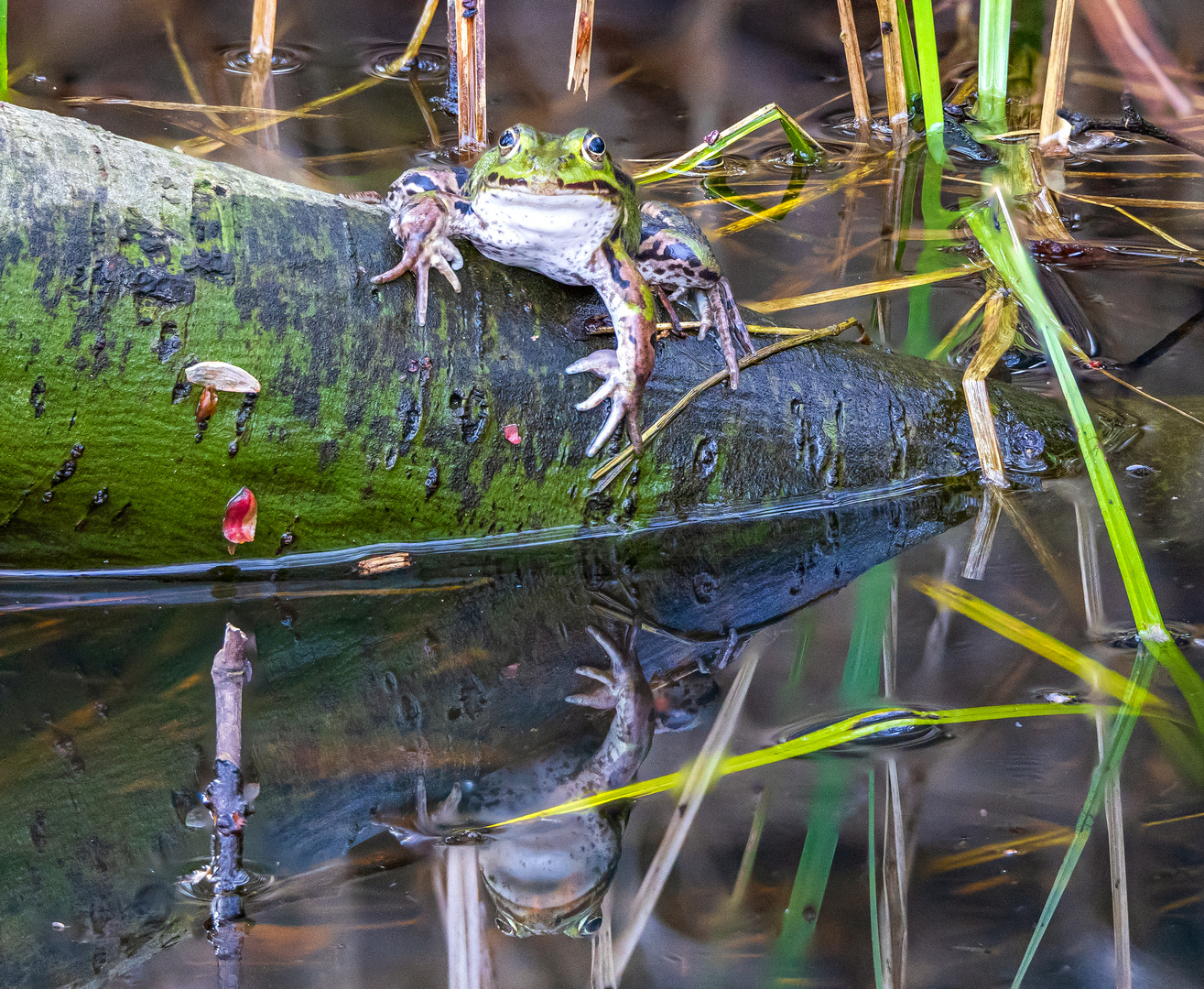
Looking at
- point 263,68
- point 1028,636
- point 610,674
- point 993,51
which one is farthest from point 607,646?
point 263,68

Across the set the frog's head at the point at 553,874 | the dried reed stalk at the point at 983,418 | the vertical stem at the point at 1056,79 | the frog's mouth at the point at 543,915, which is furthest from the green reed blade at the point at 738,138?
the frog's mouth at the point at 543,915

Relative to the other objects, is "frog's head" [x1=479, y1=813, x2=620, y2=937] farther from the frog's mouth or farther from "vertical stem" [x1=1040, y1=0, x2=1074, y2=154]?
"vertical stem" [x1=1040, y1=0, x2=1074, y2=154]

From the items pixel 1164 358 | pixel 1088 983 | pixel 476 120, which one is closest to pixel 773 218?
pixel 476 120

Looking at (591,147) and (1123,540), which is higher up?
(591,147)

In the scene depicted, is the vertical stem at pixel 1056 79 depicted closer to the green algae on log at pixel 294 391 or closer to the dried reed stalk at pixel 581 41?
the dried reed stalk at pixel 581 41

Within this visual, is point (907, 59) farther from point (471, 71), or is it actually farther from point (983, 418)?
point (983, 418)

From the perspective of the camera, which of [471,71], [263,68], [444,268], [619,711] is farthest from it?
[263,68]
